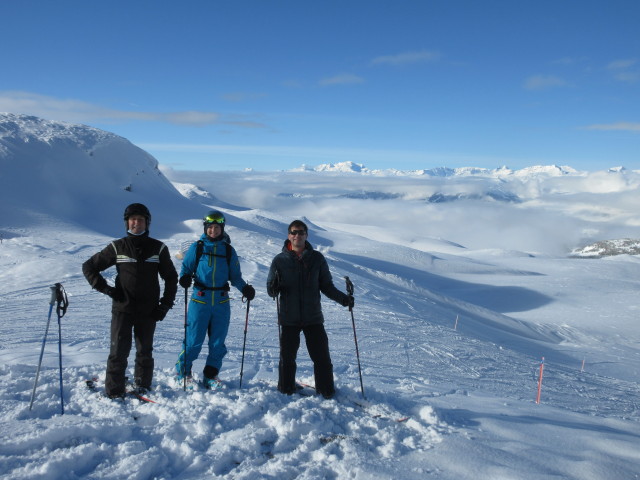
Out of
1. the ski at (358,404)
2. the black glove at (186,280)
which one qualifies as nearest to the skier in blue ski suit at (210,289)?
the black glove at (186,280)

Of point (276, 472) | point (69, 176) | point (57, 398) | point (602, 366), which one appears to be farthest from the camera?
point (69, 176)

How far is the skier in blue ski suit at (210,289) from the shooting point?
5.77 m

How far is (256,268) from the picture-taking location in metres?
20.6

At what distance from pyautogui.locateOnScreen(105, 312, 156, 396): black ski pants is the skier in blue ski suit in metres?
0.52

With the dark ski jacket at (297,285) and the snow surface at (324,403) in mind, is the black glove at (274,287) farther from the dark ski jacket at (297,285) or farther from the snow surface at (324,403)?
the snow surface at (324,403)

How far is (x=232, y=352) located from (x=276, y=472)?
194 inches

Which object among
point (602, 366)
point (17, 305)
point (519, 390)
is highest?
point (17, 305)

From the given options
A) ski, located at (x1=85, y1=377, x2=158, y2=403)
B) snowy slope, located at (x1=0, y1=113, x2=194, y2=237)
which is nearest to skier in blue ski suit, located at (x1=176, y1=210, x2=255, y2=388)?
ski, located at (x1=85, y1=377, x2=158, y2=403)

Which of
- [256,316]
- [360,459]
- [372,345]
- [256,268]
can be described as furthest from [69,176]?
[360,459]

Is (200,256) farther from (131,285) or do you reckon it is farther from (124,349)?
(124,349)

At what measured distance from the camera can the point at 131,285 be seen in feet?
17.4

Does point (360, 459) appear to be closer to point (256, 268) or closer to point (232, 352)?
point (232, 352)

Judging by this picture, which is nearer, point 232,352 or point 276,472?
point 276,472

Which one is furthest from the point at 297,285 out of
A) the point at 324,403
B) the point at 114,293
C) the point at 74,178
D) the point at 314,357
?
the point at 74,178
